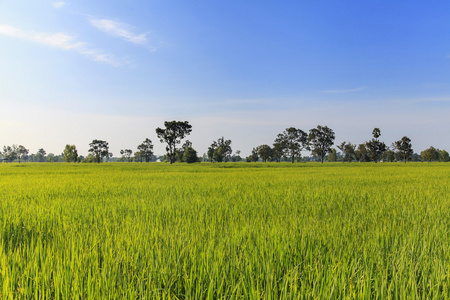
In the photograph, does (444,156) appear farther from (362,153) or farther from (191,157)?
(191,157)

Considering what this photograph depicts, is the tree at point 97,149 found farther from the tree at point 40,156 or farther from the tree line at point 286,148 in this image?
the tree at point 40,156

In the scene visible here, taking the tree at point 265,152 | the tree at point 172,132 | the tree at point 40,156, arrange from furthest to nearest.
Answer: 1. the tree at point 40,156
2. the tree at point 265,152
3. the tree at point 172,132

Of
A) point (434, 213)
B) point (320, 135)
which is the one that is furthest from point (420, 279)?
point (320, 135)

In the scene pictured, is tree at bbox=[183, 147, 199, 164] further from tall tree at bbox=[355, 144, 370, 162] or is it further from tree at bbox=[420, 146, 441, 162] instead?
tree at bbox=[420, 146, 441, 162]

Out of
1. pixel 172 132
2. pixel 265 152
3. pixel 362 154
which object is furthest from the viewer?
pixel 265 152

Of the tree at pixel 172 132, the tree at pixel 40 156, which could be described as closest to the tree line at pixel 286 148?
the tree at pixel 172 132

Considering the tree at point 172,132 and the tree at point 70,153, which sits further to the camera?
the tree at point 70,153

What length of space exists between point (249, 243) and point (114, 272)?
1.33 metres

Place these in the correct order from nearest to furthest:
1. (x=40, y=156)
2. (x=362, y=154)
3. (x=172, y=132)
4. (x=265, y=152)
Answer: (x=172, y=132) < (x=362, y=154) < (x=265, y=152) < (x=40, y=156)

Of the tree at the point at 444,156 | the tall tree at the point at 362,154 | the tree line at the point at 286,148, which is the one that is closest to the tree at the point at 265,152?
the tree line at the point at 286,148

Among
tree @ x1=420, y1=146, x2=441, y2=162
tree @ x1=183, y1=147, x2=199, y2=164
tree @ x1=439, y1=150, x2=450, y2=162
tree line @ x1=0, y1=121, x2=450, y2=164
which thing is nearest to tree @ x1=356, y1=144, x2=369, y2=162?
tree line @ x1=0, y1=121, x2=450, y2=164

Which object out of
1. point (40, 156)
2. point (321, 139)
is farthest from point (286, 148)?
point (40, 156)

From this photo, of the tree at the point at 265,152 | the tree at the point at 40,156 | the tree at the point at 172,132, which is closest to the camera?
the tree at the point at 172,132

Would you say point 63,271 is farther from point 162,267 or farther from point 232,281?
point 232,281
